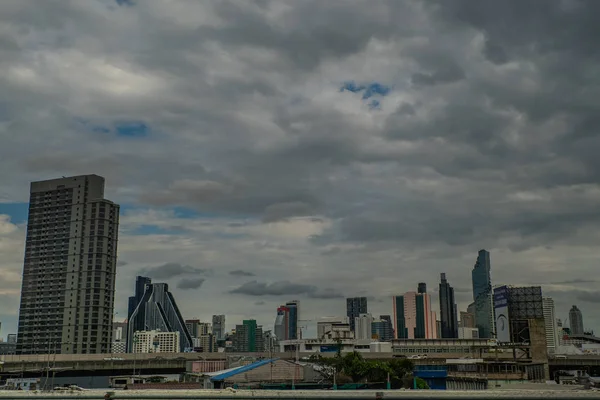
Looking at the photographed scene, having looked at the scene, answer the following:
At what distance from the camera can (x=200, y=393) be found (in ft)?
108

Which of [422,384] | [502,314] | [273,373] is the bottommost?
[422,384]

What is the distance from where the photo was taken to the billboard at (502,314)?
149 meters

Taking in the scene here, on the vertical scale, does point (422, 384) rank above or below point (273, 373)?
below

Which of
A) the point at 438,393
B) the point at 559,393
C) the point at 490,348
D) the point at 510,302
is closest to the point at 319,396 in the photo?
the point at 438,393

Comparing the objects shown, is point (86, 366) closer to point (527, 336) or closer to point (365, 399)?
point (527, 336)

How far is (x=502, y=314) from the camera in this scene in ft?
497

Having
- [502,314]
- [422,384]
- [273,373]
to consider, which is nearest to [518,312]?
[502,314]

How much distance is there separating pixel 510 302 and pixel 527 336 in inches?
374

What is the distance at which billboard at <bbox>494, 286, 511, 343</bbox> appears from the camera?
14912 cm

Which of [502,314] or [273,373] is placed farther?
[502,314]

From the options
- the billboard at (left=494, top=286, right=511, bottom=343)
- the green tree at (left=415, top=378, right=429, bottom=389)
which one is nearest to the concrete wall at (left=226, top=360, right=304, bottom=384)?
the green tree at (left=415, top=378, right=429, bottom=389)

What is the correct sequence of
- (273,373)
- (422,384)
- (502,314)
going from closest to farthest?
(422,384), (273,373), (502,314)

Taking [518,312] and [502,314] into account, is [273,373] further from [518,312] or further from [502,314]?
[518,312]

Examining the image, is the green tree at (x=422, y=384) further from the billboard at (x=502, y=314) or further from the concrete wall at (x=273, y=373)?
the billboard at (x=502, y=314)
